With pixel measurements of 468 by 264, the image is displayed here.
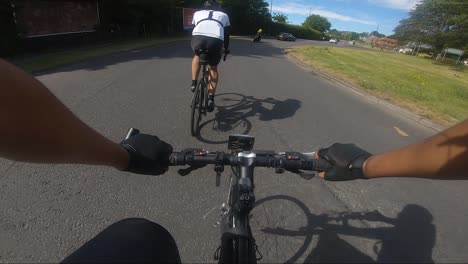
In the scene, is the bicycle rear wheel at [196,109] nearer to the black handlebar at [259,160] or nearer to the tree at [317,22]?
the black handlebar at [259,160]

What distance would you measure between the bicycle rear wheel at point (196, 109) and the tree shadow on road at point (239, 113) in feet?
0.45

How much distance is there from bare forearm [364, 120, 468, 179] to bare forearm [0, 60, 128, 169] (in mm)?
1181

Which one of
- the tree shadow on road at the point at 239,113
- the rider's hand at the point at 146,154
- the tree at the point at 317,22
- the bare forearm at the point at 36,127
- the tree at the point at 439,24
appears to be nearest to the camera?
A: the bare forearm at the point at 36,127

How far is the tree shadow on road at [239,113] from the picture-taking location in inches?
218

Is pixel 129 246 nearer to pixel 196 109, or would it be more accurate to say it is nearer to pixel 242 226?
pixel 242 226

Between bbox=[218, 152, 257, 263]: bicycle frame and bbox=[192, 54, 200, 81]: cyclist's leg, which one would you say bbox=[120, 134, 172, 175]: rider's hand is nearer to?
bbox=[218, 152, 257, 263]: bicycle frame

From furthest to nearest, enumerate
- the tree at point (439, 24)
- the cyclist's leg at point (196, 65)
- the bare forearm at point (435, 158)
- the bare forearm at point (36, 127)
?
1. the tree at point (439, 24)
2. the cyclist's leg at point (196, 65)
3. the bare forearm at point (435, 158)
4. the bare forearm at point (36, 127)

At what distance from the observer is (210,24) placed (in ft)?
17.1

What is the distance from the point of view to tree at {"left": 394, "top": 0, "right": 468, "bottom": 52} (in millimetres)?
31930

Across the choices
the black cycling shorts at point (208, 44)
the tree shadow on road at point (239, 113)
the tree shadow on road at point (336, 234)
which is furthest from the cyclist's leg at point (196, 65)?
the tree shadow on road at point (336, 234)

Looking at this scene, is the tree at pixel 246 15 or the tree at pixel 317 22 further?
the tree at pixel 317 22

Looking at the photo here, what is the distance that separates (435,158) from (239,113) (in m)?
5.73

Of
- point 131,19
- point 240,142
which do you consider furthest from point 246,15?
point 240,142

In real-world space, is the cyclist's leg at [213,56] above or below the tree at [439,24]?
below
